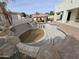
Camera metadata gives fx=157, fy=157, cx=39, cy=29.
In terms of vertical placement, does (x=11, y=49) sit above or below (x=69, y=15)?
above

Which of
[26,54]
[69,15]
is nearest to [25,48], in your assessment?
[26,54]

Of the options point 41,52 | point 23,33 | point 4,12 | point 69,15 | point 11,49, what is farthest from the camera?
point 69,15

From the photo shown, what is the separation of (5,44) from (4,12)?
4.90 m

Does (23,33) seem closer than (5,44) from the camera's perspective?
No

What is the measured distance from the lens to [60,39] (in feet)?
24.3

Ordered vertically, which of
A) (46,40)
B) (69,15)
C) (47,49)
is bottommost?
(69,15)

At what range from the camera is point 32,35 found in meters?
7.94

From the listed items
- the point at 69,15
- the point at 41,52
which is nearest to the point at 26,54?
the point at 41,52

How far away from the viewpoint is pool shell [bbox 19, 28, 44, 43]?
7.54 meters

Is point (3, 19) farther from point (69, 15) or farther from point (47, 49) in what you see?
point (69, 15)

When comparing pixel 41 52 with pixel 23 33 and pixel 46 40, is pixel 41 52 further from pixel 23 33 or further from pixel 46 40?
pixel 23 33

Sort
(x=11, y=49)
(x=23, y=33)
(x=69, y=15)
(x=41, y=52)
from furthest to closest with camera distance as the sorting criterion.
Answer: (x=69, y=15) < (x=23, y=33) < (x=11, y=49) < (x=41, y=52)

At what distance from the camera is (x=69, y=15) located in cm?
3203

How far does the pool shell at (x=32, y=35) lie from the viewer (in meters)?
7.54
